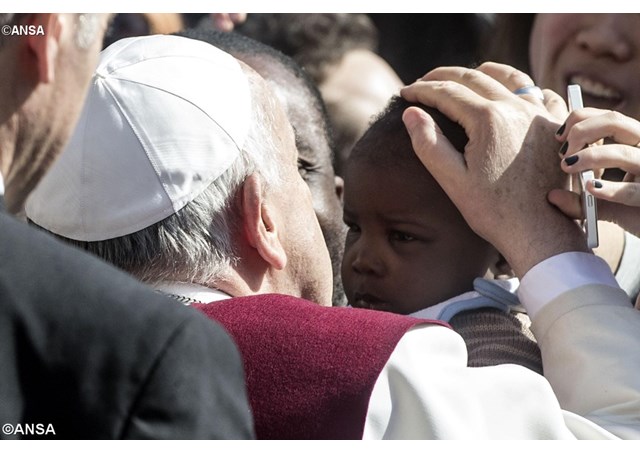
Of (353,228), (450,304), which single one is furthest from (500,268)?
(353,228)

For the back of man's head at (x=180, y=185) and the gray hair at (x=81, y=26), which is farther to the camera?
the back of man's head at (x=180, y=185)

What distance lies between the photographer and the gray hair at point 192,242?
2.48m

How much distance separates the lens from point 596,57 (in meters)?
3.82

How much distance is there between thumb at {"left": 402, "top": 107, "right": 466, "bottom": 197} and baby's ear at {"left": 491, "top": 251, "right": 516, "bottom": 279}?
0.44m

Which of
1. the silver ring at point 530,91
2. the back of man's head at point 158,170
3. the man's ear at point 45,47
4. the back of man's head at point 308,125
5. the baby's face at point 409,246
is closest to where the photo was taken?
the man's ear at point 45,47

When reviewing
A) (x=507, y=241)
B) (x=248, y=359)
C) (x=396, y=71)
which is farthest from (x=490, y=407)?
(x=396, y=71)

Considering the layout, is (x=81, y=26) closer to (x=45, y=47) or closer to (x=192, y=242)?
(x=45, y=47)

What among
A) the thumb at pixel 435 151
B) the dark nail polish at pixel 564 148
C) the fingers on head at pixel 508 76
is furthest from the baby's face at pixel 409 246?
the dark nail polish at pixel 564 148

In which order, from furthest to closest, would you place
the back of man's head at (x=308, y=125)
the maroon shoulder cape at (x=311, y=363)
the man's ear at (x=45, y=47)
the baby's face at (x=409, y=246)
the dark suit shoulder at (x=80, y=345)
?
the back of man's head at (x=308, y=125) → the baby's face at (x=409, y=246) → the maroon shoulder cape at (x=311, y=363) → the man's ear at (x=45, y=47) → the dark suit shoulder at (x=80, y=345)

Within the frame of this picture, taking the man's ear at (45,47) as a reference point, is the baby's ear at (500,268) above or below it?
below

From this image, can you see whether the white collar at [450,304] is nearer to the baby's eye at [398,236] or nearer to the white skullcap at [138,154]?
the baby's eye at [398,236]

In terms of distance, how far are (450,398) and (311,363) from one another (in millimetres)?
267

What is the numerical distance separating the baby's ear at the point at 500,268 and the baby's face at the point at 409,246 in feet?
0.28

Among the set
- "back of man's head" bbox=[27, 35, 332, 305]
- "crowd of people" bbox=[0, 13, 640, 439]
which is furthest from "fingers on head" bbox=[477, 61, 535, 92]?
"back of man's head" bbox=[27, 35, 332, 305]
